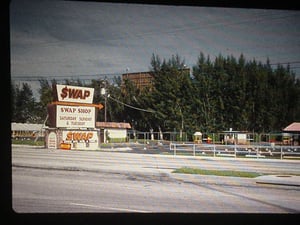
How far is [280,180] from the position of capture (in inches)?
284

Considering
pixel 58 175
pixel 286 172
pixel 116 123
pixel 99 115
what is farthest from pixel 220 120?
pixel 58 175

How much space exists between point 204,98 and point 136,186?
2.38 m

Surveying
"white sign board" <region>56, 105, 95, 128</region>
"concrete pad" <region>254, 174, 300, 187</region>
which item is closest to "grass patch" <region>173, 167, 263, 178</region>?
"concrete pad" <region>254, 174, 300, 187</region>

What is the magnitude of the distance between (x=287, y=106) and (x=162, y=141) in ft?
8.88

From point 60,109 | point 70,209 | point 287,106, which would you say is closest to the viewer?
point 70,209

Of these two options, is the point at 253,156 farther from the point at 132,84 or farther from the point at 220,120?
the point at 132,84

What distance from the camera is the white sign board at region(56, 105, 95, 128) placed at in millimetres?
8453

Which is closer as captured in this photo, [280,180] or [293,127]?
[293,127]

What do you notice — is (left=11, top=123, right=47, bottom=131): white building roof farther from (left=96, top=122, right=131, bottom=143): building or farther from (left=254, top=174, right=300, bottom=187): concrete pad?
(left=254, top=174, right=300, bottom=187): concrete pad

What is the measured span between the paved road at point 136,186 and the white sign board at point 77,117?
27.7 inches

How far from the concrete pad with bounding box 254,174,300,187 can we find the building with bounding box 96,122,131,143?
308cm

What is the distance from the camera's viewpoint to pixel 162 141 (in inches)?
308

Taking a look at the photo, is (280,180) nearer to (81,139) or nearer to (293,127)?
(293,127)

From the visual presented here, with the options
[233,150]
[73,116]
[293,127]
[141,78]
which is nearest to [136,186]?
[141,78]
